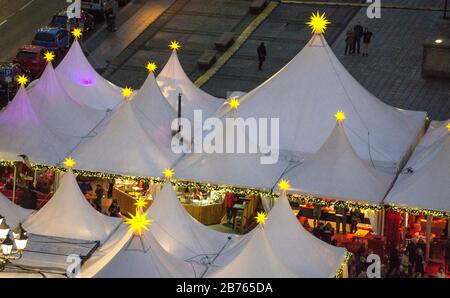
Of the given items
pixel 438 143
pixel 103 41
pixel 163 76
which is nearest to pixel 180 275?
pixel 438 143

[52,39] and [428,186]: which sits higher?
[52,39]

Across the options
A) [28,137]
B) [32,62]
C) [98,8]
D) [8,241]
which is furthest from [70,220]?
[98,8]

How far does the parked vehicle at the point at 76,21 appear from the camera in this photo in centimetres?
4796

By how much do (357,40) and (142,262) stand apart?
71.4 feet

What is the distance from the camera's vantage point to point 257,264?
2641 centimetres

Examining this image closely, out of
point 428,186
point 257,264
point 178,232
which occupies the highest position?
point 428,186

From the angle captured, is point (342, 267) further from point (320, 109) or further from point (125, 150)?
point (125, 150)

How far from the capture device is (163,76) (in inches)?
1490

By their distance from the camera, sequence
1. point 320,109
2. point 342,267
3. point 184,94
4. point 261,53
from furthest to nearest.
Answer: point 261,53 < point 184,94 < point 320,109 < point 342,267

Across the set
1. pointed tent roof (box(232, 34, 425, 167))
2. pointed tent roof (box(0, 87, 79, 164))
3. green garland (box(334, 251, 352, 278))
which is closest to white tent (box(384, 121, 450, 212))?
pointed tent roof (box(232, 34, 425, 167))

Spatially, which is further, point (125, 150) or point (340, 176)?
point (125, 150)

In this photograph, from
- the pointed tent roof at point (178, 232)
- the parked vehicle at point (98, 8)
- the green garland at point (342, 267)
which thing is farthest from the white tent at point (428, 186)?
the parked vehicle at point (98, 8)

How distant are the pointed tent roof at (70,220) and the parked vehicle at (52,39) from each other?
16.9 meters

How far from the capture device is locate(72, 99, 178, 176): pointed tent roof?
33281 mm
